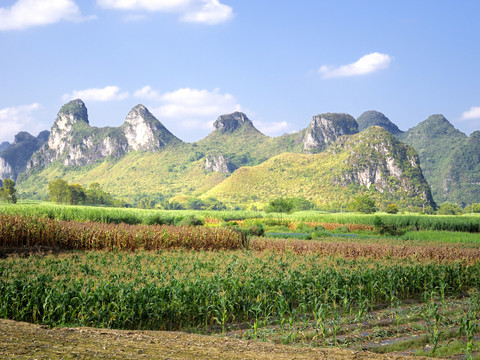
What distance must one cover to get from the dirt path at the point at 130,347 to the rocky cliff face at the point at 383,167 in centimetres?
12036

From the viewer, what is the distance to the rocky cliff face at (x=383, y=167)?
127562 millimetres

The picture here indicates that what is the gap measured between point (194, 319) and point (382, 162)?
134654 millimetres

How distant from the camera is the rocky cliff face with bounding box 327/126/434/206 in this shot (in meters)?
128

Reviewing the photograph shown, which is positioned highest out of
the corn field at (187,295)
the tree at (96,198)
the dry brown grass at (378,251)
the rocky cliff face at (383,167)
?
the rocky cliff face at (383,167)

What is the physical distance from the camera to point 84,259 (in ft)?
50.8

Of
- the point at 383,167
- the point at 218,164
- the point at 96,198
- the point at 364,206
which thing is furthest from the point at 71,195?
the point at 383,167

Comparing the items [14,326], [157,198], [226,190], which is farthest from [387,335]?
[157,198]

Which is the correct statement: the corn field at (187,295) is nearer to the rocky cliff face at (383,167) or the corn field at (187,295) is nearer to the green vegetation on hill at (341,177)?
the green vegetation on hill at (341,177)

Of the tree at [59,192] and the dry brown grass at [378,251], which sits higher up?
the tree at [59,192]

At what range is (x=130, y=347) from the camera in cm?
581

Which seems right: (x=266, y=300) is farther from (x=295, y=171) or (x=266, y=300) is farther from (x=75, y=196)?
(x=295, y=171)

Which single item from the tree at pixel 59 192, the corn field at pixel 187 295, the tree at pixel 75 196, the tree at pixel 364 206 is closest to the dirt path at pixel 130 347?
the corn field at pixel 187 295

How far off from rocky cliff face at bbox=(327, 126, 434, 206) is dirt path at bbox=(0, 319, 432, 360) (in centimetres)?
12036

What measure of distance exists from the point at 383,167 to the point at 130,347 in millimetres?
136197
